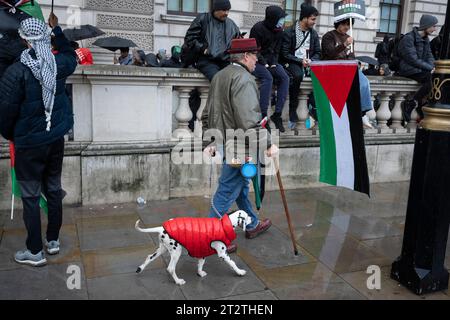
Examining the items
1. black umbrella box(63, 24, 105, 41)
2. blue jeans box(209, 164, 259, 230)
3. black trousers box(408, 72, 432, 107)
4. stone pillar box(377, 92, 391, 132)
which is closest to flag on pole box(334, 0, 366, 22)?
stone pillar box(377, 92, 391, 132)

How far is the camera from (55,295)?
360 centimetres

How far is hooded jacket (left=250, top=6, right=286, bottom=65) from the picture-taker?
5969 mm

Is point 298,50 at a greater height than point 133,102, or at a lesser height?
greater

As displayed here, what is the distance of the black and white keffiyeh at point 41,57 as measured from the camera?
376 cm

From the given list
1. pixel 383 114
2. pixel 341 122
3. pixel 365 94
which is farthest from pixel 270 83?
pixel 383 114

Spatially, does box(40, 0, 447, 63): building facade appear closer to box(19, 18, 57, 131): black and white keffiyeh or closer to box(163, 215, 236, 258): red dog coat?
box(19, 18, 57, 131): black and white keffiyeh

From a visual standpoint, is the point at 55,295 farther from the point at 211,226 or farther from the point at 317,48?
the point at 317,48

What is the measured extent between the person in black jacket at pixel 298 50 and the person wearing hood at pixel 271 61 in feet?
0.74

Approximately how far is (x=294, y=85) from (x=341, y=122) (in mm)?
2088

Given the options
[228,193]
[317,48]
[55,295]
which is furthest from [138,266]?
[317,48]

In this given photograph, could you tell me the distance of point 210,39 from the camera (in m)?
5.84

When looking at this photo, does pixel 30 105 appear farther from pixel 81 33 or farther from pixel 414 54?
pixel 414 54

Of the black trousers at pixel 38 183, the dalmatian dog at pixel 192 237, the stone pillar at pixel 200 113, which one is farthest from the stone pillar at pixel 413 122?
the black trousers at pixel 38 183

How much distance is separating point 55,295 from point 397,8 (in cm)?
1773
